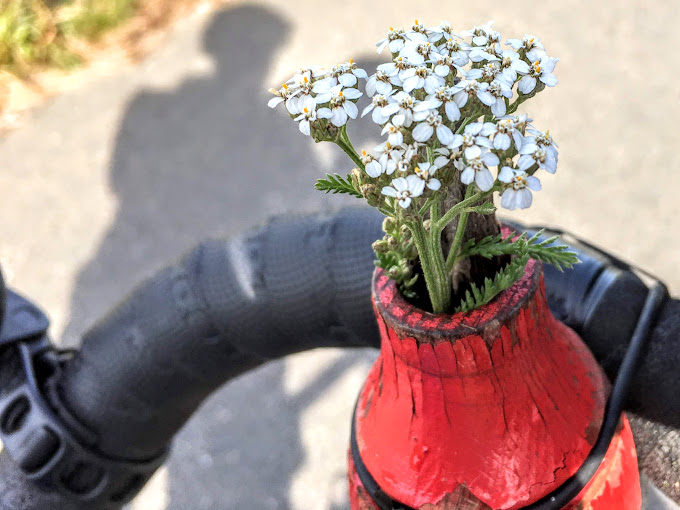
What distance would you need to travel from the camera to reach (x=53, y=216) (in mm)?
3074

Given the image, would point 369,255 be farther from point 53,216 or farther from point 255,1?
point 255,1

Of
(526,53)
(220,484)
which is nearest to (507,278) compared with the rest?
(526,53)

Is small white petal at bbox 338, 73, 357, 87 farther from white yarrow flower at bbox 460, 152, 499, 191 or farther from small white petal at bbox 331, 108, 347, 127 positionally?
white yarrow flower at bbox 460, 152, 499, 191

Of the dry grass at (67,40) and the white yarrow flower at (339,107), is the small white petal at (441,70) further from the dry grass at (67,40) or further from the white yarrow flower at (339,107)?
the dry grass at (67,40)

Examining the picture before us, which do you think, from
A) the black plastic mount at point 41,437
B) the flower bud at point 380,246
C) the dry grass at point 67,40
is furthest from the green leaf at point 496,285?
the dry grass at point 67,40

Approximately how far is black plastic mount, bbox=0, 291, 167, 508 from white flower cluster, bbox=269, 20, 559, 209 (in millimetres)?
910

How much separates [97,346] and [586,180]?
1891 millimetres

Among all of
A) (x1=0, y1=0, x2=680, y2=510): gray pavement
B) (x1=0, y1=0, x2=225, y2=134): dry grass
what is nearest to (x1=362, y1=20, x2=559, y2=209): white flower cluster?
(x1=0, y1=0, x2=680, y2=510): gray pavement

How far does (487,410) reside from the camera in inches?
35.3

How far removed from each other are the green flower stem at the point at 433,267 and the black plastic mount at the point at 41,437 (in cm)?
84

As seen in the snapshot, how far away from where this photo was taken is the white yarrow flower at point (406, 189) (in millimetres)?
659

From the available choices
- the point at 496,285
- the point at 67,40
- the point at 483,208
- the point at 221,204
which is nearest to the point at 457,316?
the point at 496,285

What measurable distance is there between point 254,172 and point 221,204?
0.21 metres

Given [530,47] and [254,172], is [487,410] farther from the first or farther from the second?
[254,172]
